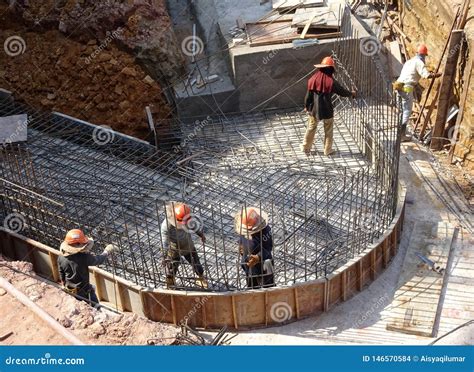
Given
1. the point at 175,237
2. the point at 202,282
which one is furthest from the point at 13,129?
the point at 202,282

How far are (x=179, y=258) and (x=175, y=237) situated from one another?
415mm

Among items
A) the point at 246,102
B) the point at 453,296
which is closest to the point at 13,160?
the point at 246,102

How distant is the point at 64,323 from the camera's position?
7.92 meters

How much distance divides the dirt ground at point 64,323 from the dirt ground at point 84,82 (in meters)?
4.82

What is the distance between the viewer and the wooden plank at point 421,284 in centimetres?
915

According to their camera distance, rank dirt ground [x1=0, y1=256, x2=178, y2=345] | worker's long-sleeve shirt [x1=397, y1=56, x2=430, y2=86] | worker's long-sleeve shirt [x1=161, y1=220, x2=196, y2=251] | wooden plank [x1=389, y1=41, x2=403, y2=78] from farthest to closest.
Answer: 1. wooden plank [x1=389, y1=41, x2=403, y2=78]
2. worker's long-sleeve shirt [x1=397, y1=56, x2=430, y2=86]
3. worker's long-sleeve shirt [x1=161, y1=220, x2=196, y2=251]
4. dirt ground [x1=0, y1=256, x2=178, y2=345]

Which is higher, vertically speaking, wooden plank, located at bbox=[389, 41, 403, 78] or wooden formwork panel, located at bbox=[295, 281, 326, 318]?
wooden plank, located at bbox=[389, 41, 403, 78]

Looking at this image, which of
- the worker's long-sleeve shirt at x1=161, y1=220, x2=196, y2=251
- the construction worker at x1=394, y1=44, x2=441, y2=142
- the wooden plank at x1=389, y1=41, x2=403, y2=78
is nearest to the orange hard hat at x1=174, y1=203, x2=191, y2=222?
the worker's long-sleeve shirt at x1=161, y1=220, x2=196, y2=251

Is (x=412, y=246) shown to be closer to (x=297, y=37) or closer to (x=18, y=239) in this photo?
(x=297, y=37)

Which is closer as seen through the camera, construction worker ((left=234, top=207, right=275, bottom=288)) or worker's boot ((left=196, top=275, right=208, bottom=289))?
construction worker ((left=234, top=207, right=275, bottom=288))

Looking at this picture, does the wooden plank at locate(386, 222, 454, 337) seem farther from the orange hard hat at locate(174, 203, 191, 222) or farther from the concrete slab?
the concrete slab

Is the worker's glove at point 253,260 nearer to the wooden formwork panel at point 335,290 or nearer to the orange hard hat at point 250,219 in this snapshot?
the orange hard hat at point 250,219

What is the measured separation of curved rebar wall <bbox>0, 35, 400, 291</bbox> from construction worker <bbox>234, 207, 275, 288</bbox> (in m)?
0.24

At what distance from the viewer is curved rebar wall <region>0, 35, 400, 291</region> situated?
→ 381 inches
